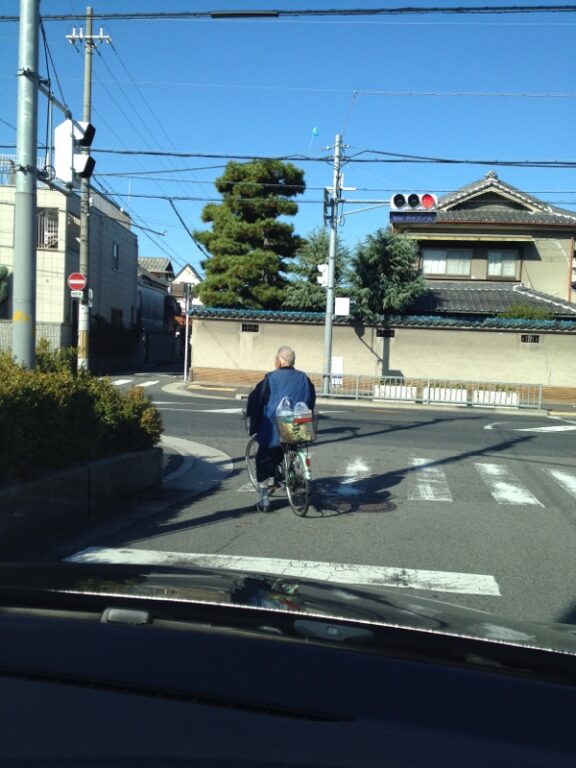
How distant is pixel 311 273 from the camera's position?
3212 cm

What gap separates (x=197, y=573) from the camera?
10.7 ft

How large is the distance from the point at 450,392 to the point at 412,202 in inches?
Result: 365

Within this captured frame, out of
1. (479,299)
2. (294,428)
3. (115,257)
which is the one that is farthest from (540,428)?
(115,257)

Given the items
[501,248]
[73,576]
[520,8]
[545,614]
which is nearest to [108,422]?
[545,614]

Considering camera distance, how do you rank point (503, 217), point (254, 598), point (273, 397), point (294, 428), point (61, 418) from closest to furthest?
1. point (254, 598)
2. point (61, 418)
3. point (294, 428)
4. point (273, 397)
5. point (503, 217)

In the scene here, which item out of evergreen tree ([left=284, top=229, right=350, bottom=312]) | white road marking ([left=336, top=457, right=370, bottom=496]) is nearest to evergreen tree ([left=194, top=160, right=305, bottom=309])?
evergreen tree ([left=284, top=229, right=350, bottom=312])

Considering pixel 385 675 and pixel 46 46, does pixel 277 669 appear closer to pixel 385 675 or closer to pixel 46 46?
pixel 385 675

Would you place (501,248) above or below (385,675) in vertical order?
above

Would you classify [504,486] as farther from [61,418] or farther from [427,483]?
[61,418]

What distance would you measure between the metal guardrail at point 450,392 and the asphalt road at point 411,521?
30.4ft

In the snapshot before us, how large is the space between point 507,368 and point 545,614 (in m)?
24.8

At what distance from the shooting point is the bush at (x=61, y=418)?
6777 mm

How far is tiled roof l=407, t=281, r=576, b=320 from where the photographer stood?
3128 centimetres

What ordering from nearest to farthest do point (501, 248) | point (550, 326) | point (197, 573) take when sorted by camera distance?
point (197, 573) < point (550, 326) < point (501, 248)
